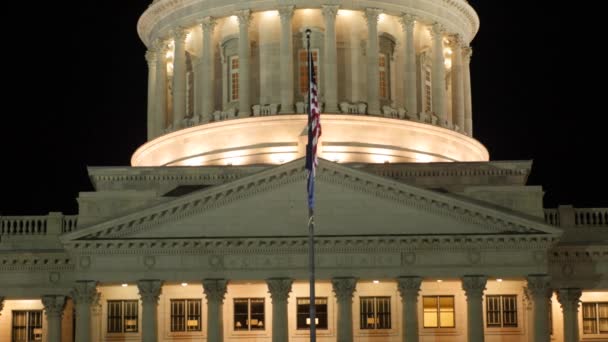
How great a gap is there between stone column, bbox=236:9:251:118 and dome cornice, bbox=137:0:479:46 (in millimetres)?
839

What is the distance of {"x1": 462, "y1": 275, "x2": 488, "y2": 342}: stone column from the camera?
2637 inches

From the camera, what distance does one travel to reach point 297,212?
6725 cm

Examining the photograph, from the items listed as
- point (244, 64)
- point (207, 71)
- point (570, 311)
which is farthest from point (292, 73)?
point (570, 311)

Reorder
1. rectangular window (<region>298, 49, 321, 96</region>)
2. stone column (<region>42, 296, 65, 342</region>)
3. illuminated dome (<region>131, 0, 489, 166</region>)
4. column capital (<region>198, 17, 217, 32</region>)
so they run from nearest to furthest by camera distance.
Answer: stone column (<region>42, 296, 65, 342</region>), illuminated dome (<region>131, 0, 489, 166</region>), rectangular window (<region>298, 49, 321, 96</region>), column capital (<region>198, 17, 217, 32</region>)

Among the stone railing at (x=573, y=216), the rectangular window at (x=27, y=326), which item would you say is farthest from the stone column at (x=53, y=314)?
the stone railing at (x=573, y=216)

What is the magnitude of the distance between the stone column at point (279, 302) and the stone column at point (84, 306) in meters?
8.14

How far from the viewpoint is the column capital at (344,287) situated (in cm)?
6719

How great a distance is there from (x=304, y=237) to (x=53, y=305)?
14169 millimetres

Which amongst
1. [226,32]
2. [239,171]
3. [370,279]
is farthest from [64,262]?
[226,32]

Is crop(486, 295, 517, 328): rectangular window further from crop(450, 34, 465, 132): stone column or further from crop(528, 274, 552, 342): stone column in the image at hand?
crop(450, 34, 465, 132): stone column

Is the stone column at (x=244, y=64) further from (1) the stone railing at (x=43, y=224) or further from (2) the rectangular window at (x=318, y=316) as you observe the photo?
(2) the rectangular window at (x=318, y=316)

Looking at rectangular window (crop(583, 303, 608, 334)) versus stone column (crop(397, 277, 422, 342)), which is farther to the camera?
rectangular window (crop(583, 303, 608, 334))

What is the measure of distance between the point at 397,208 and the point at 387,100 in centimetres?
1990

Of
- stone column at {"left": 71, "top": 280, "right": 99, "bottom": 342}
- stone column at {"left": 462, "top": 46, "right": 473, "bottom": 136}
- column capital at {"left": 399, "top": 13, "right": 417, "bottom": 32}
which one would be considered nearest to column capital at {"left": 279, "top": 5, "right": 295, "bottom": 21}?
column capital at {"left": 399, "top": 13, "right": 417, "bottom": 32}
